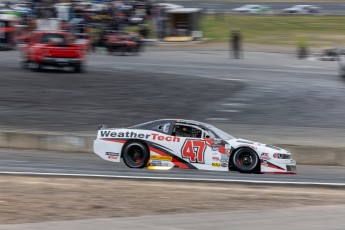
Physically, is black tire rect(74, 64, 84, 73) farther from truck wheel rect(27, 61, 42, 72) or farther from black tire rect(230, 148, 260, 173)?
black tire rect(230, 148, 260, 173)

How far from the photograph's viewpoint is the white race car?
1460 cm

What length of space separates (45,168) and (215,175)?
3.25 meters

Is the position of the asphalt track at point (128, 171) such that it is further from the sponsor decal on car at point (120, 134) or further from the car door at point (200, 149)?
the sponsor decal on car at point (120, 134)

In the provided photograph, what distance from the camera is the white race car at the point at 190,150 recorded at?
14.6 m

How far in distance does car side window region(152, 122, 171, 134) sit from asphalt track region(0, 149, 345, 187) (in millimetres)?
777

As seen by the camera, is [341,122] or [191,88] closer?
[341,122]

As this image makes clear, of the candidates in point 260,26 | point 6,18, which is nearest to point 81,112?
point 6,18

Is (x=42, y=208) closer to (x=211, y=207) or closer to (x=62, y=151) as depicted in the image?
(x=211, y=207)

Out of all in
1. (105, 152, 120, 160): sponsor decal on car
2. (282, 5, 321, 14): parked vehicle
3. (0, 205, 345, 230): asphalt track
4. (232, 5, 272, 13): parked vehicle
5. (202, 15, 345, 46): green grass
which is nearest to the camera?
(0, 205, 345, 230): asphalt track

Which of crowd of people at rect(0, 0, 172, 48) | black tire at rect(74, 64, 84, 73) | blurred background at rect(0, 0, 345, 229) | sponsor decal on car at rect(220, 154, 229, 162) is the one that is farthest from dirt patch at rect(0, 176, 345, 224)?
crowd of people at rect(0, 0, 172, 48)

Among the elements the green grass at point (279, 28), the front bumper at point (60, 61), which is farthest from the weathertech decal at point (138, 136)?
the green grass at point (279, 28)

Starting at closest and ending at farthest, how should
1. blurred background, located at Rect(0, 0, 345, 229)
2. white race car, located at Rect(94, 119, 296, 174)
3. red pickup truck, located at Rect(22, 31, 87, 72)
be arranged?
white race car, located at Rect(94, 119, 296, 174) → blurred background, located at Rect(0, 0, 345, 229) → red pickup truck, located at Rect(22, 31, 87, 72)

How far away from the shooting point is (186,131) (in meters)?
14.9

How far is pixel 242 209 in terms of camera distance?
36.3ft
